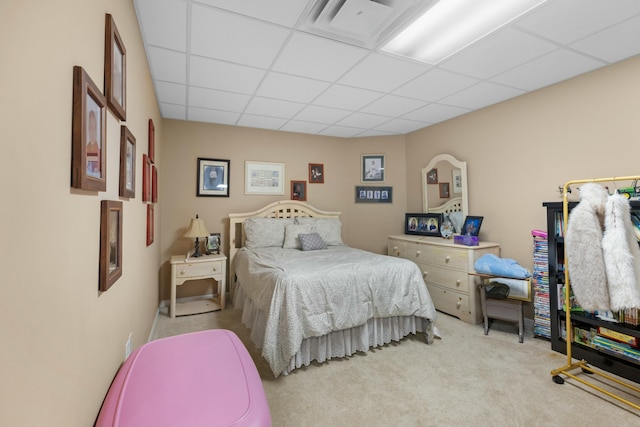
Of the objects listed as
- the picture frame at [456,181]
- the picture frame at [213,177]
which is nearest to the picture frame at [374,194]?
the picture frame at [456,181]

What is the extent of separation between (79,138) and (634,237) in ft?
9.43

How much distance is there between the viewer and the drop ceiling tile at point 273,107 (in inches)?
129

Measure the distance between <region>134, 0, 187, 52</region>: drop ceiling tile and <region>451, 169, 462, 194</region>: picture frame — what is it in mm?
3471

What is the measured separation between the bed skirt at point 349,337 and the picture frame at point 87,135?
1.72 m

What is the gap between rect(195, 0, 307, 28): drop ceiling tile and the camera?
5.61 feet

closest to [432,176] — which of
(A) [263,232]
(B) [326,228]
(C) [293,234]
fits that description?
(B) [326,228]

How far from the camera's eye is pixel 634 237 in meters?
1.77

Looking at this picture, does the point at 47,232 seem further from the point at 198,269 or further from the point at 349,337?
the point at 198,269

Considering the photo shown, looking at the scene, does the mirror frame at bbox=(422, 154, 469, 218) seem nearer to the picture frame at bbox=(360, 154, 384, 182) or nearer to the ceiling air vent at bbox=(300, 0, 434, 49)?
the picture frame at bbox=(360, 154, 384, 182)

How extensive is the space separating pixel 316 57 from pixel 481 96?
203cm

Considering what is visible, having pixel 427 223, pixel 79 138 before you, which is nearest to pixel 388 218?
pixel 427 223

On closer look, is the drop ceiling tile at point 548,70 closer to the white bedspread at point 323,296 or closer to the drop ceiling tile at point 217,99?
the white bedspread at point 323,296

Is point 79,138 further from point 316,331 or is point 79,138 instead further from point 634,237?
point 634,237

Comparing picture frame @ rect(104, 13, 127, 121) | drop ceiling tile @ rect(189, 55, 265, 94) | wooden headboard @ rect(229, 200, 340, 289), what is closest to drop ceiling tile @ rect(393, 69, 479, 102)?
drop ceiling tile @ rect(189, 55, 265, 94)
